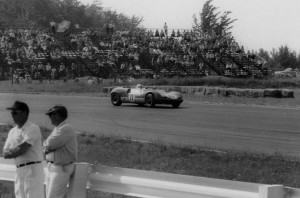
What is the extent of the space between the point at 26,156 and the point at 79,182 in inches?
28.6

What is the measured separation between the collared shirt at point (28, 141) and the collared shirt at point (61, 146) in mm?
159

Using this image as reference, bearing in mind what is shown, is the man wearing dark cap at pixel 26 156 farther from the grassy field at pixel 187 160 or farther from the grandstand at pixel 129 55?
the grandstand at pixel 129 55

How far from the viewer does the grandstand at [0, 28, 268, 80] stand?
41.9 metres

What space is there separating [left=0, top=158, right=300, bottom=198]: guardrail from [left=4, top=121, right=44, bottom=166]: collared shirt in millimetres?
549

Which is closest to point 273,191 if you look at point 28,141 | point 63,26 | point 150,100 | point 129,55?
point 28,141

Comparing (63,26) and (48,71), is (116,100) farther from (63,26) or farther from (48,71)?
(63,26)

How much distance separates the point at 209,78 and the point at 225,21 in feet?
41.7

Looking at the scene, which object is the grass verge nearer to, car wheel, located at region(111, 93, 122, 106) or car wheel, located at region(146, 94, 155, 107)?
car wheel, located at region(146, 94, 155, 107)

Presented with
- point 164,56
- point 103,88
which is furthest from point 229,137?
point 164,56

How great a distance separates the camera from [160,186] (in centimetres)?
675

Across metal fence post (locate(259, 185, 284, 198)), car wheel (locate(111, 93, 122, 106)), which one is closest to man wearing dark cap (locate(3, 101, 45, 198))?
metal fence post (locate(259, 185, 284, 198))

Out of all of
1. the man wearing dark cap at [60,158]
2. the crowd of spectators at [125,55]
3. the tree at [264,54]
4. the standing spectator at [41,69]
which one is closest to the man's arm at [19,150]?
the man wearing dark cap at [60,158]

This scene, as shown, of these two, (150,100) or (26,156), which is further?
(150,100)

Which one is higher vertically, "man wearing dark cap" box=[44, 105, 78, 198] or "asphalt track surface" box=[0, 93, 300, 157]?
"man wearing dark cap" box=[44, 105, 78, 198]
